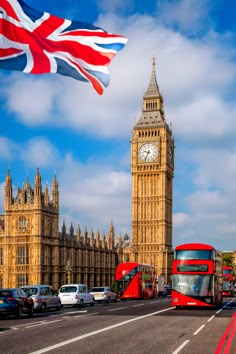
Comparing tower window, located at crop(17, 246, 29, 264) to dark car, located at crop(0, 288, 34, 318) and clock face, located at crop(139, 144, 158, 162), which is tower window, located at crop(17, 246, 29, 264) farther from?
clock face, located at crop(139, 144, 158, 162)

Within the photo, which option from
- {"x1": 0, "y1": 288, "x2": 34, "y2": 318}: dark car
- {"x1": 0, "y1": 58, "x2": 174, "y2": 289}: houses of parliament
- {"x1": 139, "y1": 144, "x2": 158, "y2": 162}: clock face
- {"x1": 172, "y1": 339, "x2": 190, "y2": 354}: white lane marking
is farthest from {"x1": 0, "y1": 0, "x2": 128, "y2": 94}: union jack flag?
{"x1": 139, "y1": 144, "x2": 158, "y2": 162}: clock face

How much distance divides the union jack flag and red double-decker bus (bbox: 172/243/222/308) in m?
22.2

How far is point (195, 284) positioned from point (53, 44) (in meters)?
23.2

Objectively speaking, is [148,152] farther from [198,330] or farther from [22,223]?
[198,330]

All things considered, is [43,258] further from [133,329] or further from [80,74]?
Result: [80,74]

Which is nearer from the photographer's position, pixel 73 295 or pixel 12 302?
pixel 12 302

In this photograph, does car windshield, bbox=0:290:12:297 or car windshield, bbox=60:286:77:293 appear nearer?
car windshield, bbox=0:290:12:297

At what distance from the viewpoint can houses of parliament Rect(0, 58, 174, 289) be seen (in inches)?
2874

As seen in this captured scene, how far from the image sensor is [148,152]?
11588 cm

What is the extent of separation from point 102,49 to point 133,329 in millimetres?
11003

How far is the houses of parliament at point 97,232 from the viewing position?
7300 centimetres

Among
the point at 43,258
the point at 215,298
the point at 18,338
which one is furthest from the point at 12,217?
the point at 18,338

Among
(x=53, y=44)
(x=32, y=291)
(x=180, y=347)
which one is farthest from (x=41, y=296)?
(x=53, y=44)

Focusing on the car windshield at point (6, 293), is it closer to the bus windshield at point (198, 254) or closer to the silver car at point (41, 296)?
the silver car at point (41, 296)
